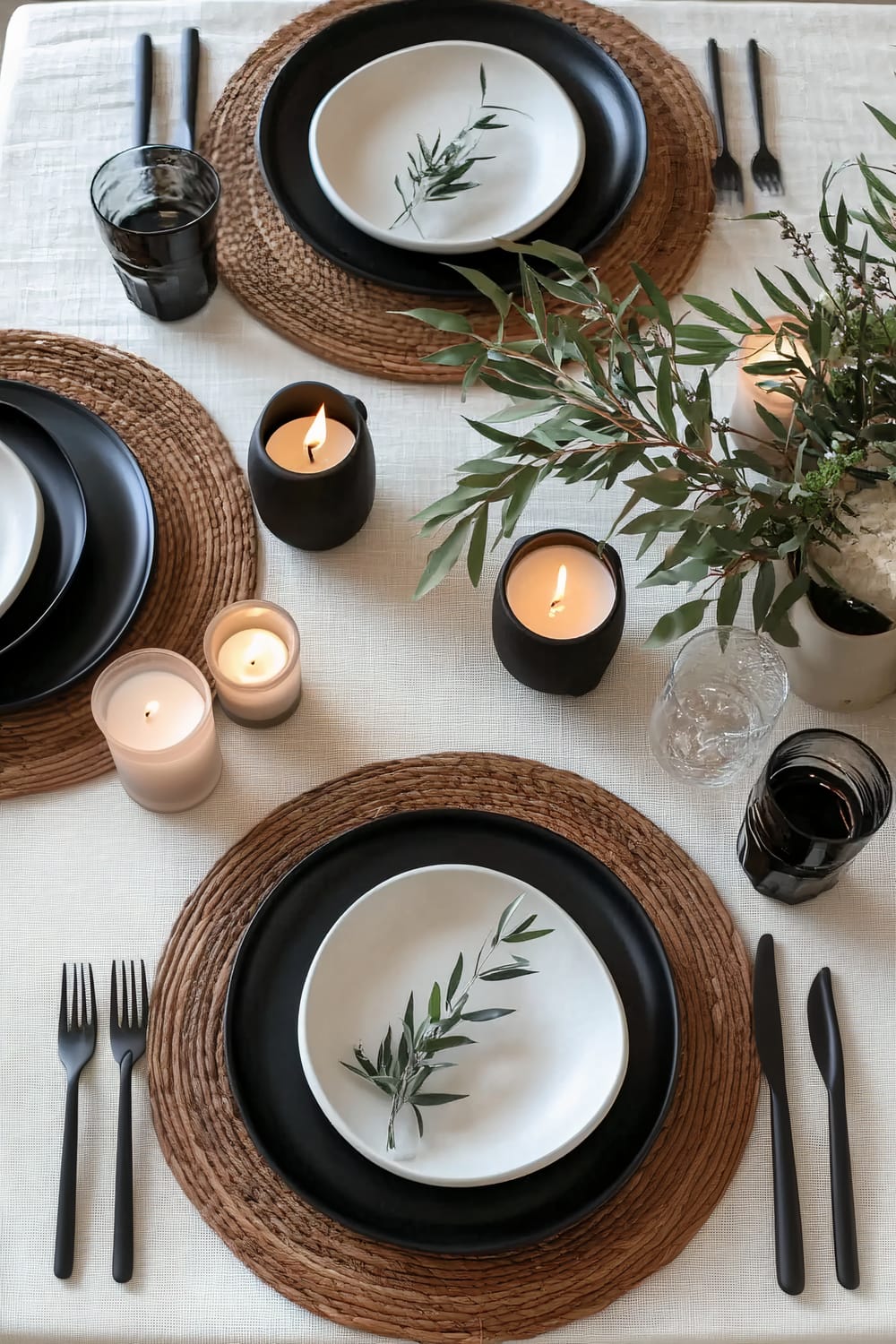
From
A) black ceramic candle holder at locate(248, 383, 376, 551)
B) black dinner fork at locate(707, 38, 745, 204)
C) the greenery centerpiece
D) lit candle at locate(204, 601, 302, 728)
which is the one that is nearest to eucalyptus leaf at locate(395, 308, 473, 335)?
the greenery centerpiece

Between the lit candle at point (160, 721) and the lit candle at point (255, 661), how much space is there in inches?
1.1

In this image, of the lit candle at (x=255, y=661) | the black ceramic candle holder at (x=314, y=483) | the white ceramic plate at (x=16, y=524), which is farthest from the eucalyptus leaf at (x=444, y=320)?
the white ceramic plate at (x=16, y=524)

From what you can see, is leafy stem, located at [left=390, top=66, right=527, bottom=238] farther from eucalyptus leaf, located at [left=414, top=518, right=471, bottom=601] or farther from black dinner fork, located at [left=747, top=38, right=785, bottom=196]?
eucalyptus leaf, located at [left=414, top=518, right=471, bottom=601]

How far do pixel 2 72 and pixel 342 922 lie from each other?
98 cm

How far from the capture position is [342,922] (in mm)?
816

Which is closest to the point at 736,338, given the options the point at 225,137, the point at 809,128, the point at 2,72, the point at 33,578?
the point at 809,128

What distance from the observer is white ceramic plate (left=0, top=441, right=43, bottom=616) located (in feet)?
3.05

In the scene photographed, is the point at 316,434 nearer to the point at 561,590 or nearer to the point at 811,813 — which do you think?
the point at 561,590

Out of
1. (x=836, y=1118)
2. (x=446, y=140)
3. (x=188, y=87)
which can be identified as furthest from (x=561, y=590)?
(x=188, y=87)

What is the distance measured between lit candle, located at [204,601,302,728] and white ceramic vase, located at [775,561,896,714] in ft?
1.21

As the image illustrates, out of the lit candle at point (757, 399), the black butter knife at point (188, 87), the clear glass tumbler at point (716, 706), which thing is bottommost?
the clear glass tumbler at point (716, 706)

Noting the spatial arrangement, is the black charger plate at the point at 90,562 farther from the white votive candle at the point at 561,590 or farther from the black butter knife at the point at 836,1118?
the black butter knife at the point at 836,1118

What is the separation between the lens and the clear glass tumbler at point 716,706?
0.89 m

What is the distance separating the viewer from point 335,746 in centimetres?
93
